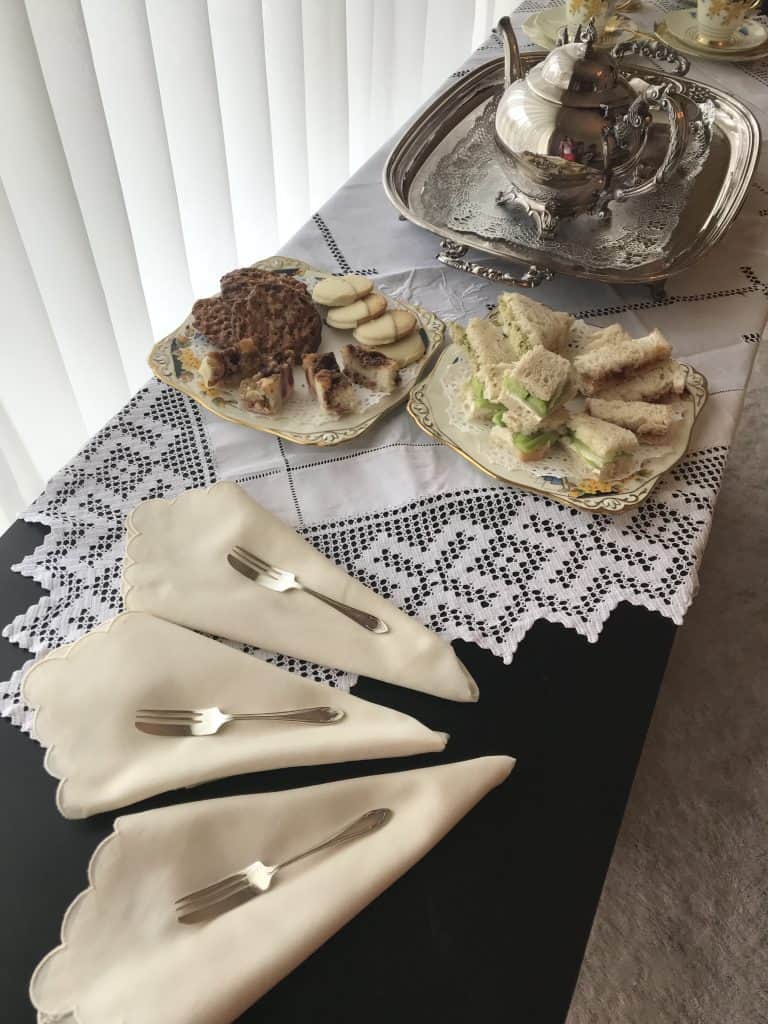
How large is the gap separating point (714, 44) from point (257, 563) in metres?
1.27

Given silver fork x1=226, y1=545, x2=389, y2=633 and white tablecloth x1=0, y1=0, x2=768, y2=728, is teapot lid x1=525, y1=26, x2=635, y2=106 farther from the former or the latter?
silver fork x1=226, y1=545, x2=389, y2=633

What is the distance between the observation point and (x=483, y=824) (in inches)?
22.0

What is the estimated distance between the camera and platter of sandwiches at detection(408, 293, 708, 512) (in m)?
0.75

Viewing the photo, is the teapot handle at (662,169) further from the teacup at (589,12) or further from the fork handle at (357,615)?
the fork handle at (357,615)

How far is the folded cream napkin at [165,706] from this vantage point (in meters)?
0.55

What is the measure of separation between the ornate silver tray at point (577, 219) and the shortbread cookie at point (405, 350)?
137mm

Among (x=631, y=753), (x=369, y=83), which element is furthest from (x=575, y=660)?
(x=369, y=83)

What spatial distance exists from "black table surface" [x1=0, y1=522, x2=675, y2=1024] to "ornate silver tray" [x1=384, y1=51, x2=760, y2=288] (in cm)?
50

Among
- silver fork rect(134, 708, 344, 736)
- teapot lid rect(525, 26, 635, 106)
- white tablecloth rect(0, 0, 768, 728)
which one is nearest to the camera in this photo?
silver fork rect(134, 708, 344, 736)

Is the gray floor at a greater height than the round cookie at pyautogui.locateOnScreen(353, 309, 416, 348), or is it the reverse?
the round cookie at pyautogui.locateOnScreen(353, 309, 416, 348)

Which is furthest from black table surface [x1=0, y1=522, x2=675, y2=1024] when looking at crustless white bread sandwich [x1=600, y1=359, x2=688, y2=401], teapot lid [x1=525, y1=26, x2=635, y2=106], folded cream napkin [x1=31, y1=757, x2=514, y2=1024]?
teapot lid [x1=525, y1=26, x2=635, y2=106]

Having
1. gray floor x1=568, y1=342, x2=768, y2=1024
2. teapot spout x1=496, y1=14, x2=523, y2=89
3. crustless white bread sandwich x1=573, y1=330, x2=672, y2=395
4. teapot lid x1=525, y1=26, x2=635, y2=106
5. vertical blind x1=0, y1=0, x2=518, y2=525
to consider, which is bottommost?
gray floor x1=568, y1=342, x2=768, y2=1024

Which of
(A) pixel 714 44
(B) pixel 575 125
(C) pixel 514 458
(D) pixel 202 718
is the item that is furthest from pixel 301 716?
(A) pixel 714 44

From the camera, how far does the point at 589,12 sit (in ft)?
4.35
